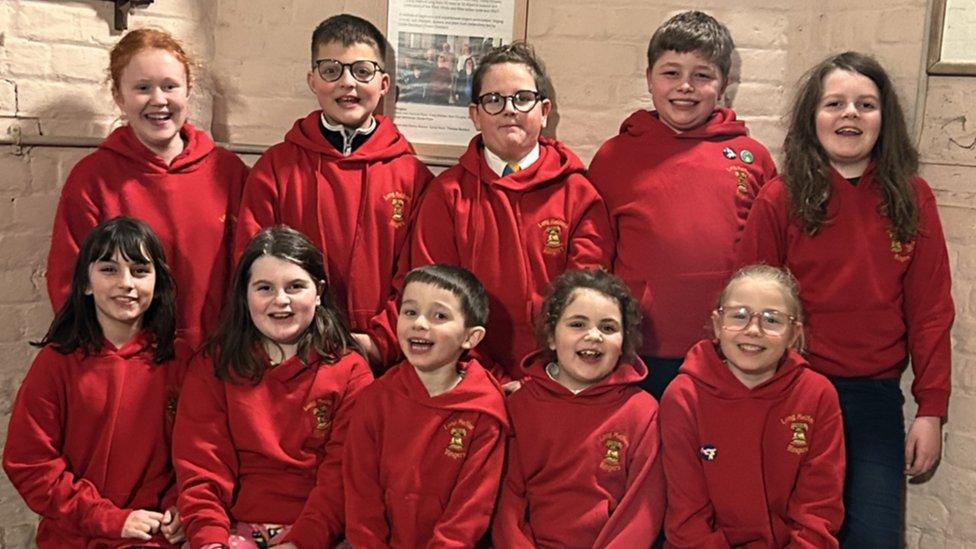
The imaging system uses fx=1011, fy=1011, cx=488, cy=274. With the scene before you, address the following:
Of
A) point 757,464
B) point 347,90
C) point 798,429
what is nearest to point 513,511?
point 757,464

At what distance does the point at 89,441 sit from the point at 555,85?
1.65 meters

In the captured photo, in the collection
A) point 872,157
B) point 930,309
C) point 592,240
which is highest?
point 872,157

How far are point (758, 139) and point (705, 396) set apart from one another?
1.05 metres

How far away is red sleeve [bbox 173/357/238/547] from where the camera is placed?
2.30m

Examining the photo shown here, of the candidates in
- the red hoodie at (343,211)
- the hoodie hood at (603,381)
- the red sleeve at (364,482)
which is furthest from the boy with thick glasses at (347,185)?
the hoodie hood at (603,381)

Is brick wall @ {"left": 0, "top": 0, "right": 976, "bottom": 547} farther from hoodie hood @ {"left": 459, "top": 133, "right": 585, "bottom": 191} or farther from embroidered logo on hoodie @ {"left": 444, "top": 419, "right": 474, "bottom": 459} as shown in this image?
embroidered logo on hoodie @ {"left": 444, "top": 419, "right": 474, "bottom": 459}

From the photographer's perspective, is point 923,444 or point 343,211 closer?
point 923,444

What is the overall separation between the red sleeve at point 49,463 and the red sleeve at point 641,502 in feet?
3.71

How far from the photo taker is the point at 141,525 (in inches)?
92.3

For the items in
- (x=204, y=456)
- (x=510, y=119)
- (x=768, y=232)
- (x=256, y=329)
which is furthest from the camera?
(x=510, y=119)

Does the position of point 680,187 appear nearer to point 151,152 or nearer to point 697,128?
point 697,128

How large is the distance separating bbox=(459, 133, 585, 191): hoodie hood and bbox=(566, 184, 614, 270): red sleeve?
0.37ft

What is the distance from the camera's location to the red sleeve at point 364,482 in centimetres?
229

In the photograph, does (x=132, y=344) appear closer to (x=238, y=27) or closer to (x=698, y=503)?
(x=238, y=27)
